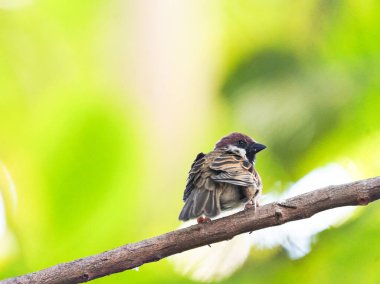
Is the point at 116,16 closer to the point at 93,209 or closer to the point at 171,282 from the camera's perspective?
the point at 93,209

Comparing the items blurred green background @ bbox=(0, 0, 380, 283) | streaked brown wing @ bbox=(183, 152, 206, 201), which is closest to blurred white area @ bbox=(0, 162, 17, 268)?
blurred green background @ bbox=(0, 0, 380, 283)

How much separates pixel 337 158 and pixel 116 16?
1.35m

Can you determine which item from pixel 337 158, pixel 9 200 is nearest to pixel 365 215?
pixel 337 158

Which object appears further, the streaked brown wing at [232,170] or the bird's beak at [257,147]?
the bird's beak at [257,147]

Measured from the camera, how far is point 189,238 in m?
2.16

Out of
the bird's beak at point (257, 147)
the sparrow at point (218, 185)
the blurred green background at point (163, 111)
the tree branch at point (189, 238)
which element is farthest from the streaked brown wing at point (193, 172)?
the tree branch at point (189, 238)

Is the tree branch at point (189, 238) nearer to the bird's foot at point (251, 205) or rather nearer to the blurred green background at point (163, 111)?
the bird's foot at point (251, 205)

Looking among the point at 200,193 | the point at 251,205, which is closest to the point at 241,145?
the point at 200,193

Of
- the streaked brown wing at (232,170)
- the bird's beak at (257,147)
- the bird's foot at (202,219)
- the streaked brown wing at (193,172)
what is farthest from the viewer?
the bird's beak at (257,147)

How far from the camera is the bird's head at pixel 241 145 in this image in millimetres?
3027

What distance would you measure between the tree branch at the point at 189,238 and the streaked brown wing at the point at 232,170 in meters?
0.38

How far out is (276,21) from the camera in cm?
339

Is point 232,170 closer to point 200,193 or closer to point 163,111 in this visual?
point 200,193

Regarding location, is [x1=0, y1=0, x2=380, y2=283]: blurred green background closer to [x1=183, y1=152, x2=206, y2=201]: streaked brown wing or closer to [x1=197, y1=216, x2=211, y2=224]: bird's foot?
[x1=183, y1=152, x2=206, y2=201]: streaked brown wing
